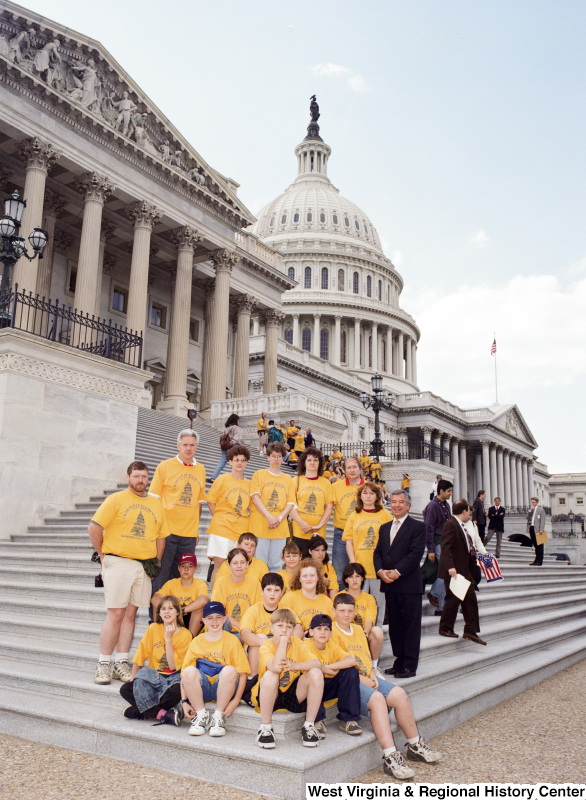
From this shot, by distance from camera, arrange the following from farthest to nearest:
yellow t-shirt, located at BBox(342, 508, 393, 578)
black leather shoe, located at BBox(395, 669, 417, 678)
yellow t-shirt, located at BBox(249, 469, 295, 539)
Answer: yellow t-shirt, located at BBox(249, 469, 295, 539) < yellow t-shirt, located at BBox(342, 508, 393, 578) < black leather shoe, located at BBox(395, 669, 417, 678)

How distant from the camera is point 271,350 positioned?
40.0m

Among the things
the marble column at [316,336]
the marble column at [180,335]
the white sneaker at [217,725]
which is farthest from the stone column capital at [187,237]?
the marble column at [316,336]

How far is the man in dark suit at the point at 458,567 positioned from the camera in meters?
9.65

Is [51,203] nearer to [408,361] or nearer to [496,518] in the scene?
[496,518]

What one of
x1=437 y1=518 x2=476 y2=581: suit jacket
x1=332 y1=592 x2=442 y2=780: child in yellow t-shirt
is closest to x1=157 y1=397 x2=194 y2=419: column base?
x1=437 y1=518 x2=476 y2=581: suit jacket

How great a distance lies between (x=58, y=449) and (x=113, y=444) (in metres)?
1.28

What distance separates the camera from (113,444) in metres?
14.8

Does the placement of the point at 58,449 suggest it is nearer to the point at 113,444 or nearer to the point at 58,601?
the point at 113,444

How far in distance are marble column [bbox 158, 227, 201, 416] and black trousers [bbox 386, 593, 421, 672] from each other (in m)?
23.1

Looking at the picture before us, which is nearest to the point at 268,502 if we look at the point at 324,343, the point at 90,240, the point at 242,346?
the point at 90,240

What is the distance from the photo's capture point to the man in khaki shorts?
6844 millimetres

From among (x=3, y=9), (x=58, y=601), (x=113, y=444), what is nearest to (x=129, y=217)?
(x=3, y=9)

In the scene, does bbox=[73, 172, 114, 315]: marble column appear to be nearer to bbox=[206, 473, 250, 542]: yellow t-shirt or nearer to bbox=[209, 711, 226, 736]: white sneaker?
bbox=[206, 473, 250, 542]: yellow t-shirt

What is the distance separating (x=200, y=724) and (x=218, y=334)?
2848cm
